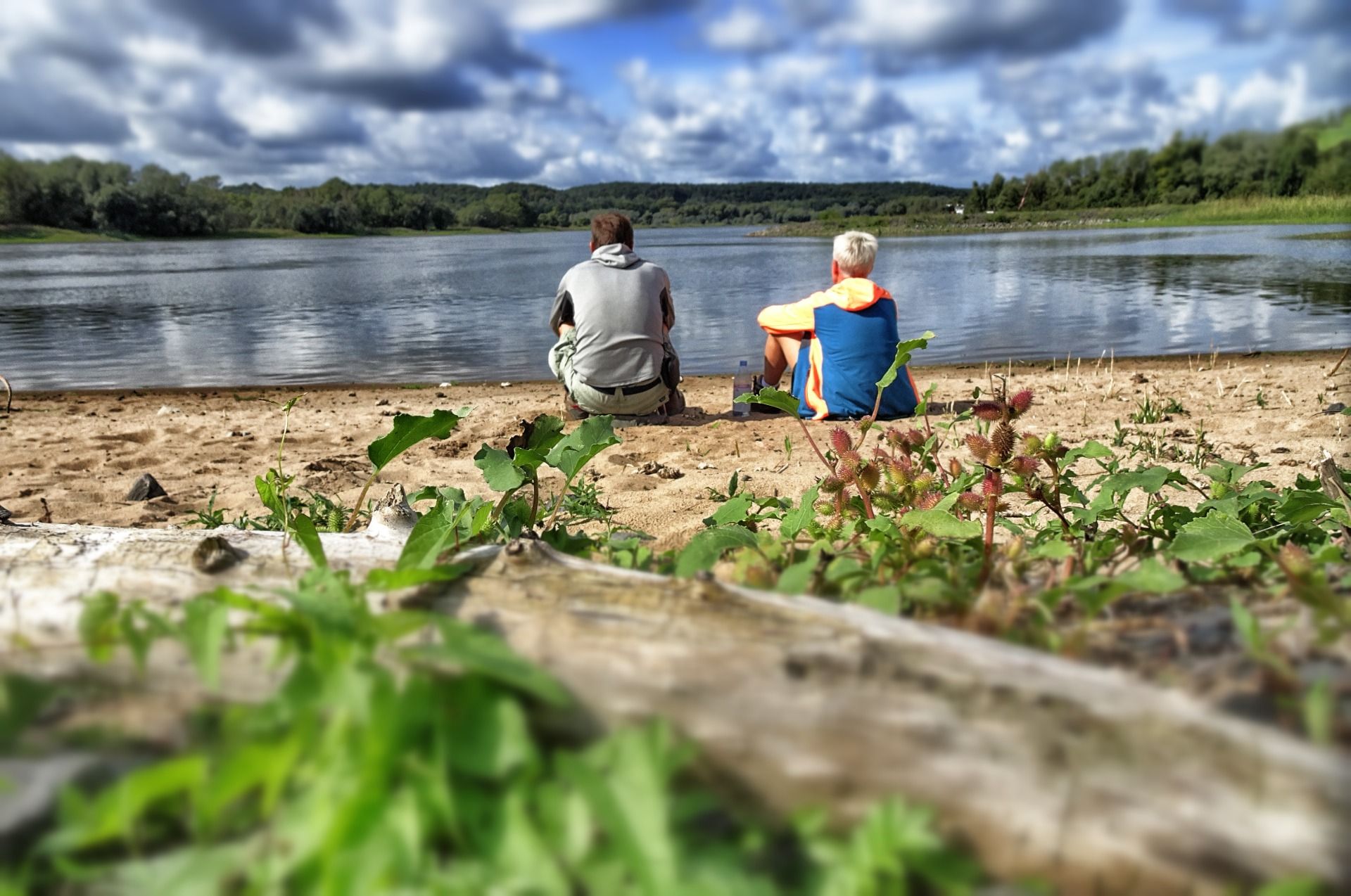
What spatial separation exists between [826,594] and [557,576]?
0.41 m

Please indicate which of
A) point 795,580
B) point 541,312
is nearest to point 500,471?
point 795,580

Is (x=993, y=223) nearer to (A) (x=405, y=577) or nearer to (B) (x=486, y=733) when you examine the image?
(A) (x=405, y=577)

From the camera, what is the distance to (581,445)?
1.90 m

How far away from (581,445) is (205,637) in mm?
1047

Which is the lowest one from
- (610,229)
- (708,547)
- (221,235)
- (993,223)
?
(708,547)

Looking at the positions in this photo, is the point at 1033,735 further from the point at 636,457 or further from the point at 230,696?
the point at 636,457

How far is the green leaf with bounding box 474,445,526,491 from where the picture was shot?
72.7 inches

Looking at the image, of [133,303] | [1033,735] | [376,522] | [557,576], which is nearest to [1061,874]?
[1033,735]

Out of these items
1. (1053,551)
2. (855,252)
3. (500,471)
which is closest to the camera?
(1053,551)

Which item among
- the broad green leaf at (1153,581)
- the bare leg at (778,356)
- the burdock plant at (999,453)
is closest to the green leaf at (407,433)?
the burdock plant at (999,453)

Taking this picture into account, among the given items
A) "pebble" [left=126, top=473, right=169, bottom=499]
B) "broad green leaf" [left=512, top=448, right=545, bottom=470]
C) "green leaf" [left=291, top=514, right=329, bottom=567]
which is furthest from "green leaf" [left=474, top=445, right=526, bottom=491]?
"pebble" [left=126, top=473, right=169, bottom=499]

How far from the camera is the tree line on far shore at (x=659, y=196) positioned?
1318 millimetres

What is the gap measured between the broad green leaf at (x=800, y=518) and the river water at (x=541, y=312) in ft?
5.89

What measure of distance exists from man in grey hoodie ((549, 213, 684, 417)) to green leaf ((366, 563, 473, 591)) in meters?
5.94
